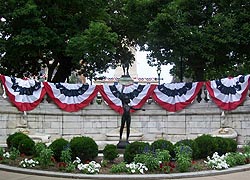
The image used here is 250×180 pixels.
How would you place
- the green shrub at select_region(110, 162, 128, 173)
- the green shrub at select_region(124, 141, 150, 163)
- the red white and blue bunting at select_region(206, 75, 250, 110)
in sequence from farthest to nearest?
the red white and blue bunting at select_region(206, 75, 250, 110)
the green shrub at select_region(124, 141, 150, 163)
the green shrub at select_region(110, 162, 128, 173)

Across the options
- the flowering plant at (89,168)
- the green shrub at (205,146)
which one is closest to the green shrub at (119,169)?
the flowering plant at (89,168)

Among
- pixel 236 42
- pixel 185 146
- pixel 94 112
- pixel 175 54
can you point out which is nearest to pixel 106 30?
pixel 175 54

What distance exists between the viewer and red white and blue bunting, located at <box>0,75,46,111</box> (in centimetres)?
1764

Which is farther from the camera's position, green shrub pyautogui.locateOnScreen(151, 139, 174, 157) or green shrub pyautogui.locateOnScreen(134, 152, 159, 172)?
green shrub pyautogui.locateOnScreen(151, 139, 174, 157)

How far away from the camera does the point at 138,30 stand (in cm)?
2864

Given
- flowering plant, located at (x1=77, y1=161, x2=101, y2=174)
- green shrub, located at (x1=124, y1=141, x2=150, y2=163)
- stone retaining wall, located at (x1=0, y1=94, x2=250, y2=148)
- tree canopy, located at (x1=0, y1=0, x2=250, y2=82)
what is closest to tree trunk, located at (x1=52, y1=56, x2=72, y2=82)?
tree canopy, located at (x1=0, y1=0, x2=250, y2=82)

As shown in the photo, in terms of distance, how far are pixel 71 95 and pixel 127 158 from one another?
28.7 ft

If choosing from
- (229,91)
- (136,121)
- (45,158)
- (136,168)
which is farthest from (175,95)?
(45,158)

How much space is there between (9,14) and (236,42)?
14.4 meters

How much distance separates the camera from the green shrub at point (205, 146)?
40.4ft

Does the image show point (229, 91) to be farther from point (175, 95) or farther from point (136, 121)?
point (136, 121)

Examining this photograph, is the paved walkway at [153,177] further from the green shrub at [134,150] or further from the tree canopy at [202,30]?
the tree canopy at [202,30]

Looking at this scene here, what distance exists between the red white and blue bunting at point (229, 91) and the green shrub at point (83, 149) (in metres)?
8.49

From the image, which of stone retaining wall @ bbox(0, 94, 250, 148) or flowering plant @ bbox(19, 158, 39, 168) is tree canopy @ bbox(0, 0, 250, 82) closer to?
stone retaining wall @ bbox(0, 94, 250, 148)
